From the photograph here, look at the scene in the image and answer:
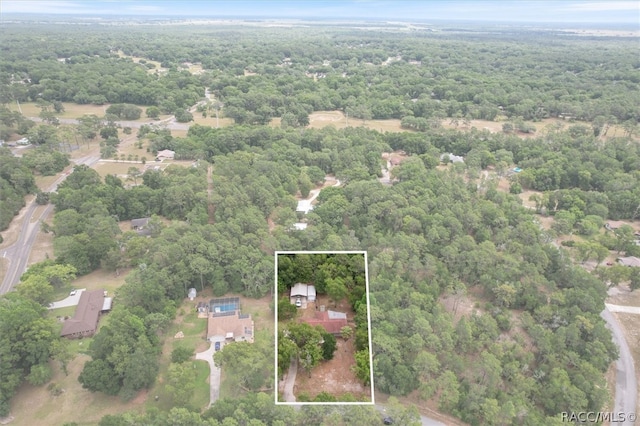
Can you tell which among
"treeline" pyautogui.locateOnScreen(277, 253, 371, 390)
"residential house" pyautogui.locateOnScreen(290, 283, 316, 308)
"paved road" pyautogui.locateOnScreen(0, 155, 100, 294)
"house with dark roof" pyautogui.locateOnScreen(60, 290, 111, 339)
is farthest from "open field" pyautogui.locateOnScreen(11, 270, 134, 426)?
"residential house" pyautogui.locateOnScreen(290, 283, 316, 308)

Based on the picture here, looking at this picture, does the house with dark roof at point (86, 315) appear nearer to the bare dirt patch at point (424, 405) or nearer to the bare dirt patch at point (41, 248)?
the bare dirt patch at point (41, 248)

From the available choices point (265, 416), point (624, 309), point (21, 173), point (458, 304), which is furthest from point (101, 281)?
point (624, 309)

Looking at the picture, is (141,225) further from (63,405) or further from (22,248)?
(63,405)

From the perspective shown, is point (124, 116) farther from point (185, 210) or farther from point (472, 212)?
point (472, 212)

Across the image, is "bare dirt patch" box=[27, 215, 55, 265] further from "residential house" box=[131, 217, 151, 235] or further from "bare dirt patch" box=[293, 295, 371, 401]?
"bare dirt patch" box=[293, 295, 371, 401]

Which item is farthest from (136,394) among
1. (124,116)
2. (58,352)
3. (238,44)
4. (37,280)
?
(238,44)

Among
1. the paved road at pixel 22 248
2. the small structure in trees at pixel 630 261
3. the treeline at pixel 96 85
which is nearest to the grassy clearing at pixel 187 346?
the paved road at pixel 22 248
